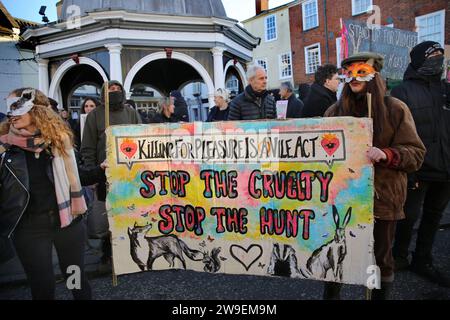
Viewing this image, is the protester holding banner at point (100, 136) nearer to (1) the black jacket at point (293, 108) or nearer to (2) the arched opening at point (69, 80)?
(1) the black jacket at point (293, 108)

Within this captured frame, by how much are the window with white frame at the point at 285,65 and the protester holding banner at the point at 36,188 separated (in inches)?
971

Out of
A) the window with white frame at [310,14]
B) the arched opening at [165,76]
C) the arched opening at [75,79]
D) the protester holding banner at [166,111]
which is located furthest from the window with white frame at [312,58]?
the protester holding banner at [166,111]

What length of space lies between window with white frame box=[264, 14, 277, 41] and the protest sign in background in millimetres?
25866

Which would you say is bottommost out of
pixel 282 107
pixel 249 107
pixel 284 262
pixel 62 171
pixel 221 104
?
pixel 284 262

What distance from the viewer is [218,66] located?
8453mm

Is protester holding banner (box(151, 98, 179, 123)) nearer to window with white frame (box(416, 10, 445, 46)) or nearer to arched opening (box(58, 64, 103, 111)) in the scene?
arched opening (box(58, 64, 103, 111))

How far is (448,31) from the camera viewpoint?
17156 millimetres

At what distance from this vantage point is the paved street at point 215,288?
3.08 meters

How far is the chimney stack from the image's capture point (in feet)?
90.9

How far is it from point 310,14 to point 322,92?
21952mm

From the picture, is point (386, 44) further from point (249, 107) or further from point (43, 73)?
point (43, 73)

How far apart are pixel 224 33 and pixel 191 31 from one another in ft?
2.61

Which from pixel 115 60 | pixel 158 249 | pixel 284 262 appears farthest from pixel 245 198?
pixel 115 60
